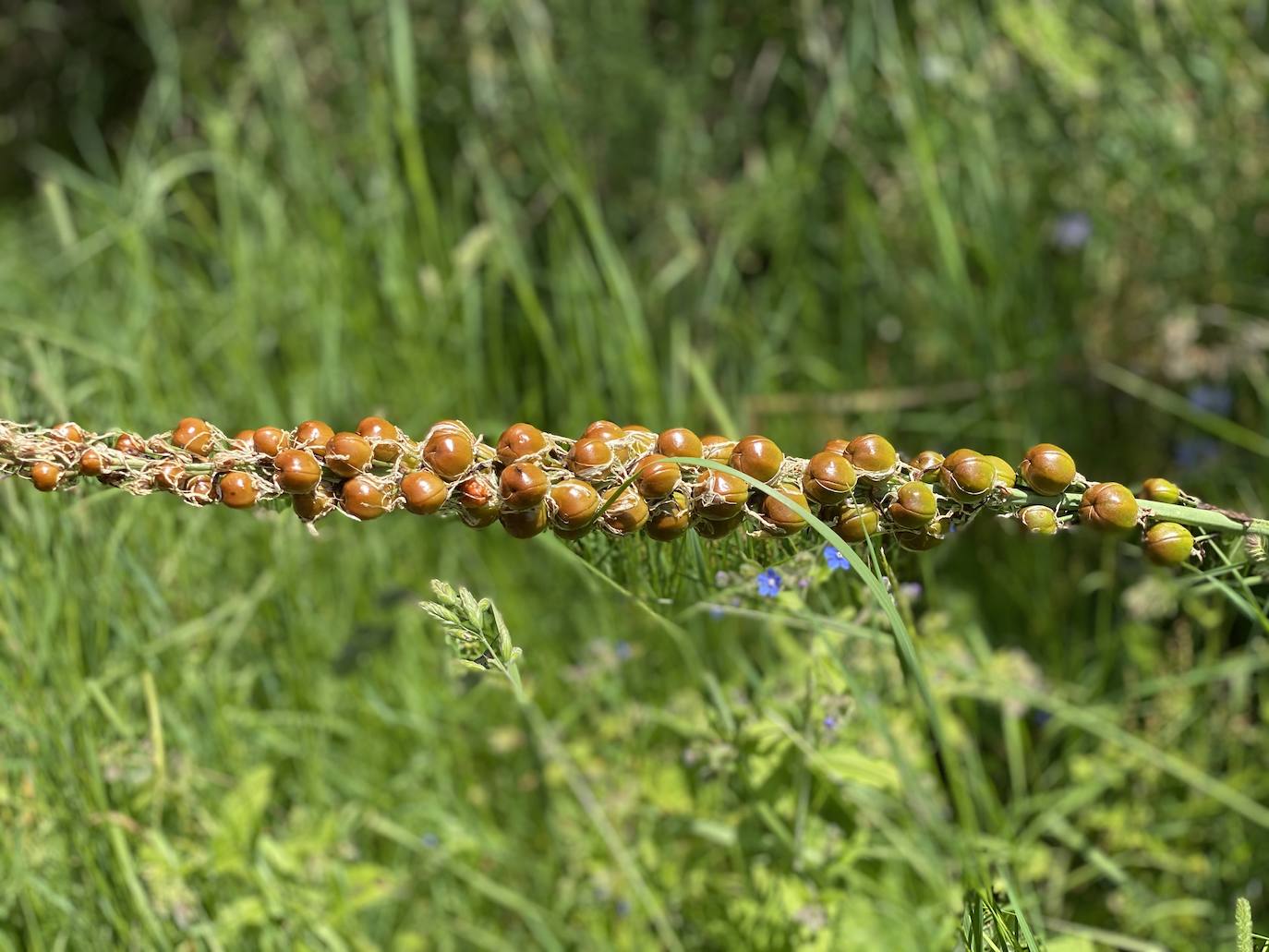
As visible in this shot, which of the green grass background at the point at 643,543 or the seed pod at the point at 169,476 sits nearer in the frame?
the seed pod at the point at 169,476

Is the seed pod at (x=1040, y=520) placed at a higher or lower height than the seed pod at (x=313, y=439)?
lower

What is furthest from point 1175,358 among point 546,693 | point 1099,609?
point 546,693

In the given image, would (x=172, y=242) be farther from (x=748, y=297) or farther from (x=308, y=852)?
(x=308, y=852)

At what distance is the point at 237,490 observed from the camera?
859 mm

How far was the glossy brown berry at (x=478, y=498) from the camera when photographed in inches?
34.4

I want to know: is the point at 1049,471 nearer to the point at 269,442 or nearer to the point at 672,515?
the point at 672,515

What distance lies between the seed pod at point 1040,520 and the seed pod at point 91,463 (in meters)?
0.73

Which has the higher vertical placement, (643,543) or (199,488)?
(199,488)

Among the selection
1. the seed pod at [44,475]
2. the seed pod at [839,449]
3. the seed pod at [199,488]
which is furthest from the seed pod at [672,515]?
the seed pod at [44,475]

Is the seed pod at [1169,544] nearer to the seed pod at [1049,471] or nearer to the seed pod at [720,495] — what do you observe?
the seed pod at [1049,471]

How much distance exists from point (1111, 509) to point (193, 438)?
2.40 ft

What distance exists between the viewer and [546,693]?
2.07 metres

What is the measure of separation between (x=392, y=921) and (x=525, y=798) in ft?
0.99

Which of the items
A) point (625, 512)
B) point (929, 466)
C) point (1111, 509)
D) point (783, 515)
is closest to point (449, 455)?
point (625, 512)
